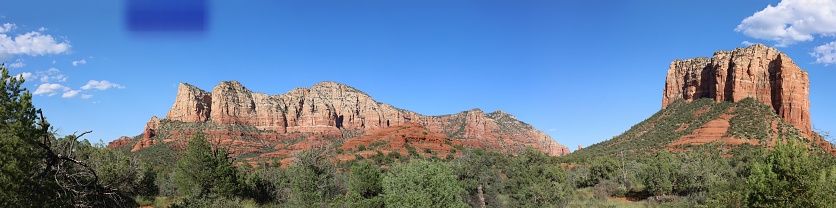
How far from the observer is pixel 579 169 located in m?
64.9

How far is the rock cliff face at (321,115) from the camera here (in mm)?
142875

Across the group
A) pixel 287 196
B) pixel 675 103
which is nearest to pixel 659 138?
pixel 675 103

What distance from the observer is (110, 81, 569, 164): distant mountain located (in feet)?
392

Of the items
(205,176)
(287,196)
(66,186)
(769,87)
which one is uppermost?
(769,87)

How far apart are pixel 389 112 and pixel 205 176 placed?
161m

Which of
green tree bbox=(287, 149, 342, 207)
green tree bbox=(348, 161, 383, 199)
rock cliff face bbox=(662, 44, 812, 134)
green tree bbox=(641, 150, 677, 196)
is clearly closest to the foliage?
green tree bbox=(641, 150, 677, 196)

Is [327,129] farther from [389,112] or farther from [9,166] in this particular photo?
[9,166]

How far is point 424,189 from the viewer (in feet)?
95.7

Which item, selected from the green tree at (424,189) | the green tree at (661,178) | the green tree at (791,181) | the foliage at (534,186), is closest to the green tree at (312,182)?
the green tree at (424,189)

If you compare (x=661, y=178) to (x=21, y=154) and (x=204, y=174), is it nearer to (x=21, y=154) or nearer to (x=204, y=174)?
(x=204, y=174)

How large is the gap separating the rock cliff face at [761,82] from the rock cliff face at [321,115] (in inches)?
2297

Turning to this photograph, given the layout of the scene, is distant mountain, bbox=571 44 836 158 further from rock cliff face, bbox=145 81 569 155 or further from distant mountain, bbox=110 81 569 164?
rock cliff face, bbox=145 81 569 155

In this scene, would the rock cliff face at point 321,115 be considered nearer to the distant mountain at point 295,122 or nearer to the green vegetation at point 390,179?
the distant mountain at point 295,122

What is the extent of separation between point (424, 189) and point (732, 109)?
8631 cm
